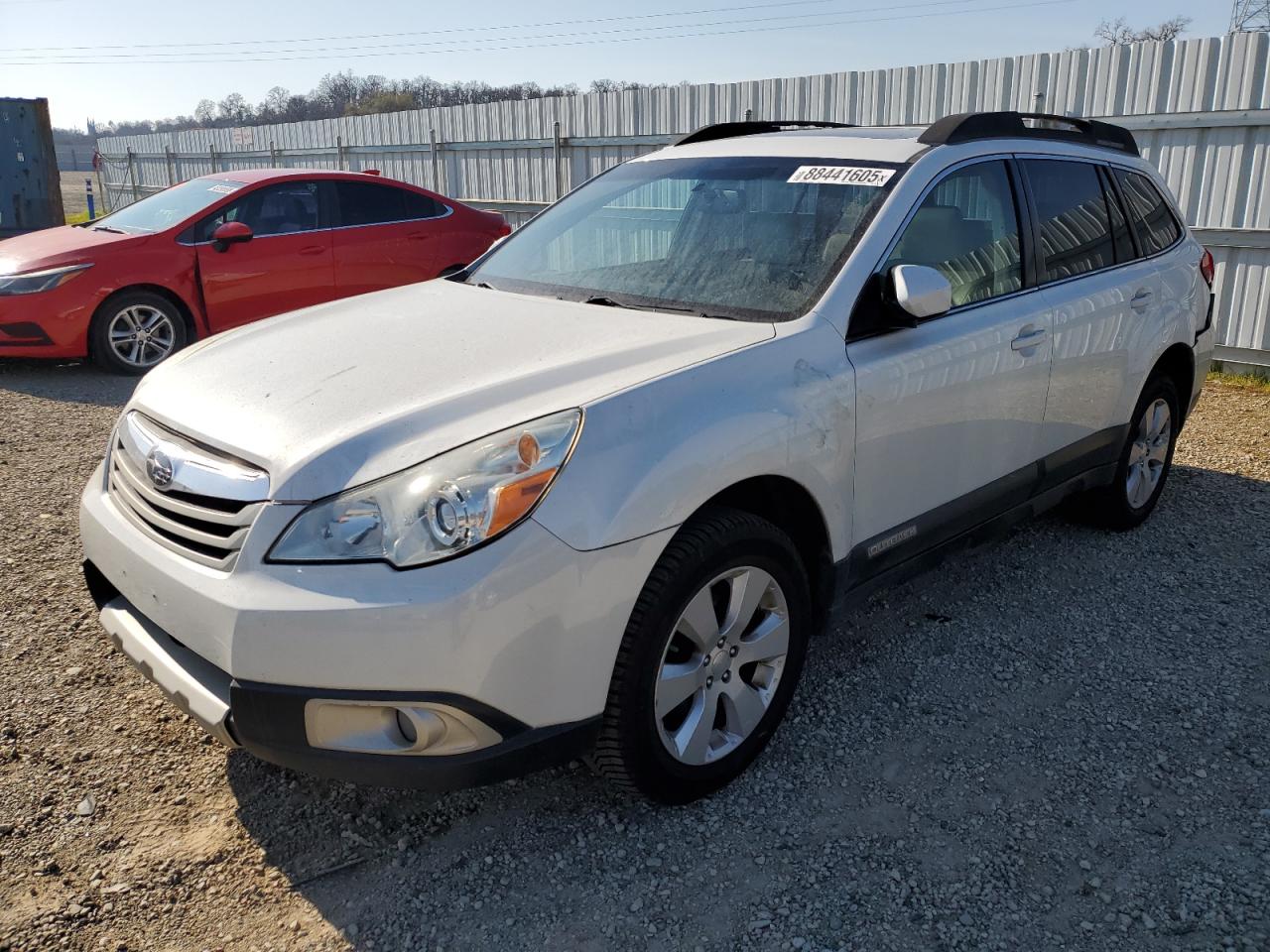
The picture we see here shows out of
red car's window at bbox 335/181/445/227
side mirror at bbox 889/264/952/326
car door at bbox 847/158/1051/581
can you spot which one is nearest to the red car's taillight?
car door at bbox 847/158/1051/581

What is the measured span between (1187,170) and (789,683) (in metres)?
7.33

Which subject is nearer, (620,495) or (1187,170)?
(620,495)

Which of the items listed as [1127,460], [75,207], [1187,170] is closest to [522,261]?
[1127,460]

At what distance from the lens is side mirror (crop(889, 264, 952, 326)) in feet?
9.91

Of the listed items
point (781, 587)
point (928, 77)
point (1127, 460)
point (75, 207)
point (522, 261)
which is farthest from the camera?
point (75, 207)

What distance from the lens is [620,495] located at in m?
2.40

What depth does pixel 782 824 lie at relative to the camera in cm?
280

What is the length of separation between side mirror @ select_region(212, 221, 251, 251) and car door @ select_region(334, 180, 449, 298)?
2.86ft

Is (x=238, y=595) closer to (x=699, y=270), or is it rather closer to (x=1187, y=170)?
(x=699, y=270)

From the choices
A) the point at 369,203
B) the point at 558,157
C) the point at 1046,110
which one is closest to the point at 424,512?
the point at 369,203

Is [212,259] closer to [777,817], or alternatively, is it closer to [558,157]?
[558,157]

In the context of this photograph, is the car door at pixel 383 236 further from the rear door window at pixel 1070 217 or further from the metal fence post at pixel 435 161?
the metal fence post at pixel 435 161

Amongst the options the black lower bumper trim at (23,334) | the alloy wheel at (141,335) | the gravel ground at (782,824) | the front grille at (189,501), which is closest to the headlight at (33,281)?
the black lower bumper trim at (23,334)

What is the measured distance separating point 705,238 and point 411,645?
195 centimetres
